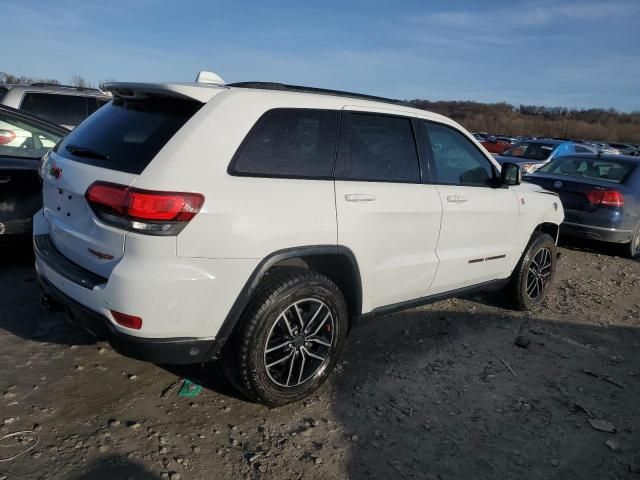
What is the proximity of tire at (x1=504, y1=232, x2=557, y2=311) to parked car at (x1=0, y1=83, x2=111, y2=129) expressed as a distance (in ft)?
21.3

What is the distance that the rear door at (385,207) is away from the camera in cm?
322

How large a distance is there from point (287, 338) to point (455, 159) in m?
2.02

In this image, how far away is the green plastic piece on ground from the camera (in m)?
3.23

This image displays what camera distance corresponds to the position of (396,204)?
343 centimetres

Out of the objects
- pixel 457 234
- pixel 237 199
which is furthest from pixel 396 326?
pixel 237 199

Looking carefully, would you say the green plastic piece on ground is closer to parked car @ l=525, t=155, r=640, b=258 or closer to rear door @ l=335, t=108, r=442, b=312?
rear door @ l=335, t=108, r=442, b=312

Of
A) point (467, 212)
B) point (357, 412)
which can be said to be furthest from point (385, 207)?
point (357, 412)

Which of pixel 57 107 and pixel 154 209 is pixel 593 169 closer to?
pixel 154 209

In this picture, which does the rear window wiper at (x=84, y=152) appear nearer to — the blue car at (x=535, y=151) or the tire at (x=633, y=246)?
the tire at (x=633, y=246)

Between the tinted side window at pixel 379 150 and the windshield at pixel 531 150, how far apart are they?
34.8ft

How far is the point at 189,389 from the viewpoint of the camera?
130 inches

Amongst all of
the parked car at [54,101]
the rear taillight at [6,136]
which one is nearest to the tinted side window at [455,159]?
the rear taillight at [6,136]

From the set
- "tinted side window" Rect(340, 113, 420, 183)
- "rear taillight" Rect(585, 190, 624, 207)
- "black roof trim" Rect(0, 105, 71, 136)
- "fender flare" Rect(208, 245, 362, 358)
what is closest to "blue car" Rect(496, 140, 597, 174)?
"rear taillight" Rect(585, 190, 624, 207)

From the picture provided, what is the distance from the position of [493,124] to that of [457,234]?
82.9 meters
